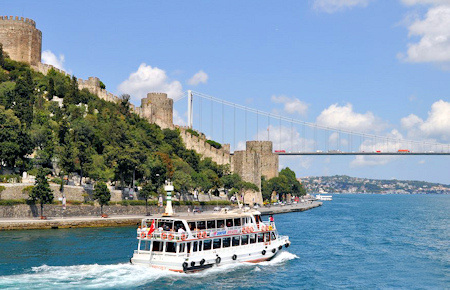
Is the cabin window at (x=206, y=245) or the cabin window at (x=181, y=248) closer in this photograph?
the cabin window at (x=181, y=248)

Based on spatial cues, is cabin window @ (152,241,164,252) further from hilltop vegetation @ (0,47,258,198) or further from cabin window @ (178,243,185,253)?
hilltop vegetation @ (0,47,258,198)

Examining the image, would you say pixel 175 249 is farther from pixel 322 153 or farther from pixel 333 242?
pixel 322 153

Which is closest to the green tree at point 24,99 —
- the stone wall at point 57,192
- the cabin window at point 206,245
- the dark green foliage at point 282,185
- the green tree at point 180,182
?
the stone wall at point 57,192

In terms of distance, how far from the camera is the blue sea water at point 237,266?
2305cm

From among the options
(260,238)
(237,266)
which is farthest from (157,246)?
(260,238)

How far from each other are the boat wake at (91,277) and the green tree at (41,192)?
54.1 ft

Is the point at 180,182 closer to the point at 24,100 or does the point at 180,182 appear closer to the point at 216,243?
the point at 24,100

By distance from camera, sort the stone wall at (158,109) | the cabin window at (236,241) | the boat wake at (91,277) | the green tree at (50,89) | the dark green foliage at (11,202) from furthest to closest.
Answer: the stone wall at (158,109) → the green tree at (50,89) → the dark green foliage at (11,202) → the cabin window at (236,241) → the boat wake at (91,277)

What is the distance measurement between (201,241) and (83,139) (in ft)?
107

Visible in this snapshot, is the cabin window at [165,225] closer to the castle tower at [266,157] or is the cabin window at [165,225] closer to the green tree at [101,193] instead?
the green tree at [101,193]

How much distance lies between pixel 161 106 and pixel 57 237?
176 feet

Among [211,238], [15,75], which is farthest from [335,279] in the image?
[15,75]

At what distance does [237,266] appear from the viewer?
26.9m

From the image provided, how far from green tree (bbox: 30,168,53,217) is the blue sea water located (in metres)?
3.61
